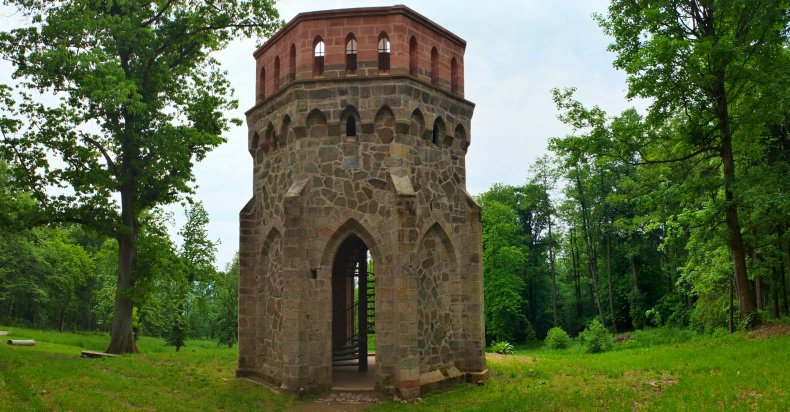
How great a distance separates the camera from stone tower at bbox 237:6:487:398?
1032 centimetres

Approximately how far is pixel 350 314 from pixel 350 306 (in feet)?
1.20

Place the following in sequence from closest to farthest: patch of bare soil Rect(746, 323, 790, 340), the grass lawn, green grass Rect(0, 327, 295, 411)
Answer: the grass lawn
green grass Rect(0, 327, 295, 411)
patch of bare soil Rect(746, 323, 790, 340)

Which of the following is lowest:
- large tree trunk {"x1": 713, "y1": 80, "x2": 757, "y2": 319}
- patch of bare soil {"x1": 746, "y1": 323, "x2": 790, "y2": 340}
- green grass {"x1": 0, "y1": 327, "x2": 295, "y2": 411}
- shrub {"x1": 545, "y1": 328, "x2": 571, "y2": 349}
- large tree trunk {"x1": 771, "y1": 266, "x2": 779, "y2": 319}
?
shrub {"x1": 545, "y1": 328, "x2": 571, "y2": 349}

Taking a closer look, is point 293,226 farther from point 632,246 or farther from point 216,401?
point 632,246

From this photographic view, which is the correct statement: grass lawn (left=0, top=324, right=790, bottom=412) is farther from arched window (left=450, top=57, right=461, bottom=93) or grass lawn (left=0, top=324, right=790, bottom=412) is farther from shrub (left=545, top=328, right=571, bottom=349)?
shrub (left=545, top=328, right=571, bottom=349)

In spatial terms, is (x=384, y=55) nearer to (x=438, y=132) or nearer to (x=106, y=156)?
(x=438, y=132)

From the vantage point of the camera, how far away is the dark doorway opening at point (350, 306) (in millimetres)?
13422

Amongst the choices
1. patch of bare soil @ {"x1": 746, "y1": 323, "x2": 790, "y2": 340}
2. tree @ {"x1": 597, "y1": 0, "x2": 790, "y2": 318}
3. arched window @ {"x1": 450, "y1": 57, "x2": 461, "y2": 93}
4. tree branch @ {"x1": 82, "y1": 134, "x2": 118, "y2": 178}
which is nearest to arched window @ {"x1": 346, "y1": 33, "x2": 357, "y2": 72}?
arched window @ {"x1": 450, "y1": 57, "x2": 461, "y2": 93}

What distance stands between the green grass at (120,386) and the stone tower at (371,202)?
2.84 ft

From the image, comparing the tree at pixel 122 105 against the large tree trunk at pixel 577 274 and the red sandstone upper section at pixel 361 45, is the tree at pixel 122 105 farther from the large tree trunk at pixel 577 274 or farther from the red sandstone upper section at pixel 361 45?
the large tree trunk at pixel 577 274

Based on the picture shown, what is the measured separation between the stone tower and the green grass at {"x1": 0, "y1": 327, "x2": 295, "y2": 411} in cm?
86

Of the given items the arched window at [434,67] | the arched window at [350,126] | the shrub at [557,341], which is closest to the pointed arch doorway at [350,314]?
the arched window at [350,126]

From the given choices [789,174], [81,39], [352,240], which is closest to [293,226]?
[352,240]

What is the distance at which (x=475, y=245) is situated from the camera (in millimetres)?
11836
